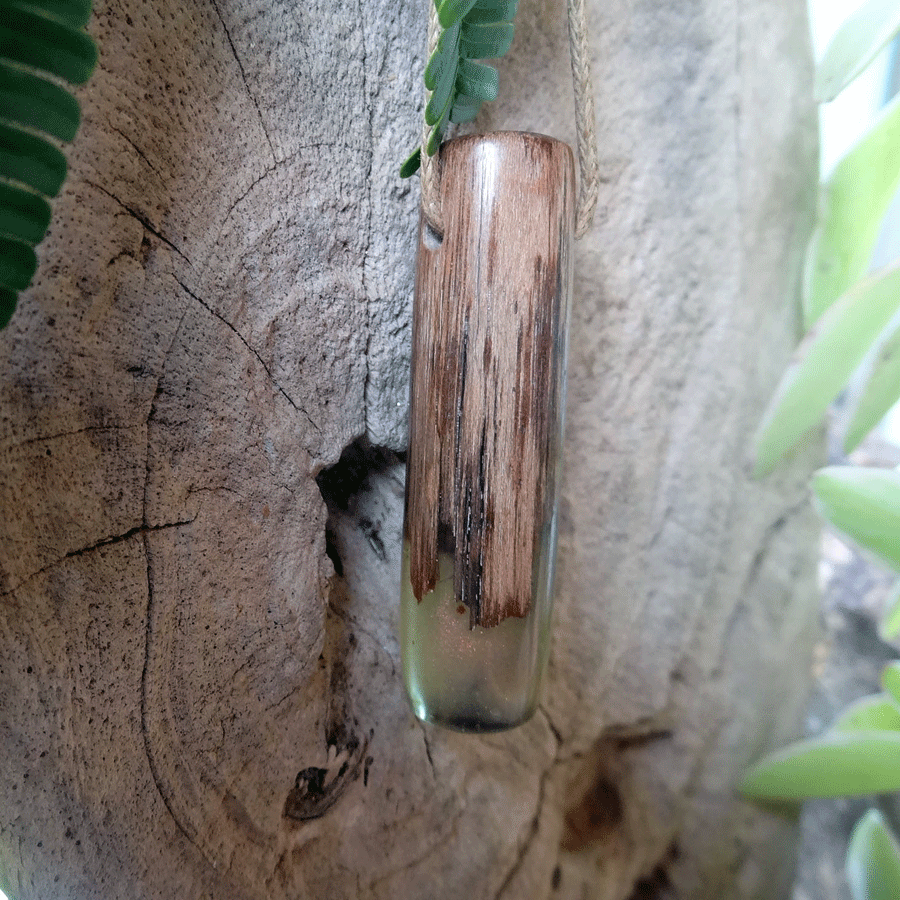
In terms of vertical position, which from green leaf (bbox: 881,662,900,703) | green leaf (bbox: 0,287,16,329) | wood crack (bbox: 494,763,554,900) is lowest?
wood crack (bbox: 494,763,554,900)

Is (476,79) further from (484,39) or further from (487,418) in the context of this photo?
(487,418)

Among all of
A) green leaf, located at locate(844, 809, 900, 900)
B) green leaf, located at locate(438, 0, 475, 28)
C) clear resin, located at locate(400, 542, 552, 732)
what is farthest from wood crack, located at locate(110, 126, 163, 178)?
green leaf, located at locate(844, 809, 900, 900)

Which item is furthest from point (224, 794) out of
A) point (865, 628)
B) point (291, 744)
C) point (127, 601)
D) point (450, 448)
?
point (865, 628)

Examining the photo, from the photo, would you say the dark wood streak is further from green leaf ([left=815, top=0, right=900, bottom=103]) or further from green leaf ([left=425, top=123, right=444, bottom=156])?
green leaf ([left=815, top=0, right=900, bottom=103])

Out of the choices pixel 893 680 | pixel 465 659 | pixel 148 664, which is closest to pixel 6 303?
pixel 148 664

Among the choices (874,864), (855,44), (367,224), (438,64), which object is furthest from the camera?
(874,864)

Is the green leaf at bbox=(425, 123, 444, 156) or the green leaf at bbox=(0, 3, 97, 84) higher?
the green leaf at bbox=(425, 123, 444, 156)
